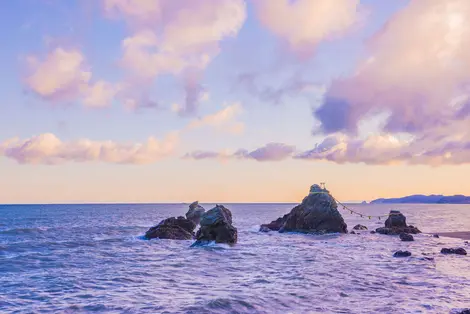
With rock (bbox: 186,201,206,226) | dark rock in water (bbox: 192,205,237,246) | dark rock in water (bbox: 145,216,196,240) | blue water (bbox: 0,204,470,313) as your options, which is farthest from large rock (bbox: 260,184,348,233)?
blue water (bbox: 0,204,470,313)

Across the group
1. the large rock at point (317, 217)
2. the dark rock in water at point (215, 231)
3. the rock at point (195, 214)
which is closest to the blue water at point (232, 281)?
the dark rock in water at point (215, 231)

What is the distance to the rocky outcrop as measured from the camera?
81.9 metres

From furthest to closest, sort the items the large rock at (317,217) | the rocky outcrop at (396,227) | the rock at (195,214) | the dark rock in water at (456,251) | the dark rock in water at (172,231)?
the rock at (195,214)
the large rock at (317,217)
the rocky outcrop at (396,227)
the dark rock in water at (172,231)
the dark rock in water at (456,251)

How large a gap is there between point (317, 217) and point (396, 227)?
1691 centimetres

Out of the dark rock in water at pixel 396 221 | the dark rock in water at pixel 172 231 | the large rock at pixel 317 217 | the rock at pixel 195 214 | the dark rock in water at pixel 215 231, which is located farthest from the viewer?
the rock at pixel 195 214

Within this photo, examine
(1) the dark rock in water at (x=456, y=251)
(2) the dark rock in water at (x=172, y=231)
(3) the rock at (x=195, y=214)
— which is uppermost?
(3) the rock at (x=195, y=214)

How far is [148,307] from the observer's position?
25188mm

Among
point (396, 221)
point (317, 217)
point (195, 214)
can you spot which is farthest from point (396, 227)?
point (195, 214)

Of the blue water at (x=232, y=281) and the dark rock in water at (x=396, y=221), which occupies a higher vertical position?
the dark rock in water at (x=396, y=221)

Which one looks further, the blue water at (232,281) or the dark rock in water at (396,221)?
the dark rock in water at (396,221)

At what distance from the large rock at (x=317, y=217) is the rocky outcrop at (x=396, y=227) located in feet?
26.6

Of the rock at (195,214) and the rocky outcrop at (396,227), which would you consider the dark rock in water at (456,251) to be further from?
the rock at (195,214)

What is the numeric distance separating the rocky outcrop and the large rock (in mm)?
8118

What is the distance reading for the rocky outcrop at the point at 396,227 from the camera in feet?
269
